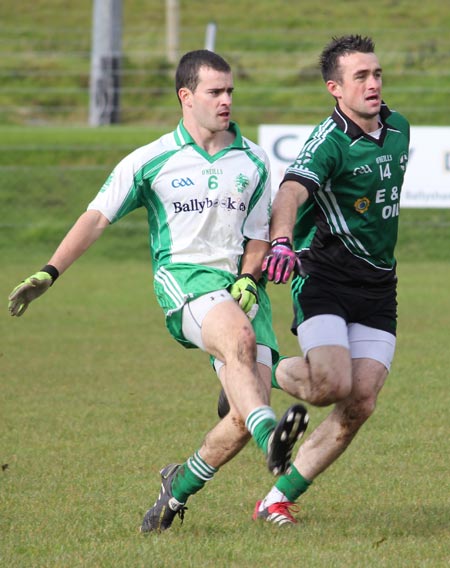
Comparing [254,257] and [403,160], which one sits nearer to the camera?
[254,257]

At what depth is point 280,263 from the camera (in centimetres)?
508

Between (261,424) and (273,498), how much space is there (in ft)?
3.51

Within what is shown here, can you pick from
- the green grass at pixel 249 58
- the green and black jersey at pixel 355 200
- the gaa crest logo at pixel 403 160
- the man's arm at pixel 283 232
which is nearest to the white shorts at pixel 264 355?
the man's arm at pixel 283 232

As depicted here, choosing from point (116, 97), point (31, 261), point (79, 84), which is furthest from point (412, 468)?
point (79, 84)

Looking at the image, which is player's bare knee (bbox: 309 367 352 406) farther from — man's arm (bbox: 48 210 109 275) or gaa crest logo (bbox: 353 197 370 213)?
man's arm (bbox: 48 210 109 275)

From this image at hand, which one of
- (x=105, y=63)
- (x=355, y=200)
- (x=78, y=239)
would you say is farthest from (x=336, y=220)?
(x=105, y=63)

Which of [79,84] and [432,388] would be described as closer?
[432,388]

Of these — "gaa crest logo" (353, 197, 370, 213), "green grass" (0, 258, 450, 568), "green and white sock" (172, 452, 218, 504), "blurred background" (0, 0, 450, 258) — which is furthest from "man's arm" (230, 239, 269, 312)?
"blurred background" (0, 0, 450, 258)

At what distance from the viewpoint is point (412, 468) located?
22.1ft

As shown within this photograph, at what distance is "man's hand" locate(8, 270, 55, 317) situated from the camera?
5.30 meters

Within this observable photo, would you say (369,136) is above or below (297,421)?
above

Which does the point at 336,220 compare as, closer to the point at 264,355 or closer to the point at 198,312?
the point at 264,355

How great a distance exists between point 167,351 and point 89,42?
17.9 m

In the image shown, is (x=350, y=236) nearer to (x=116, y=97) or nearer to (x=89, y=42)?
(x=116, y=97)
